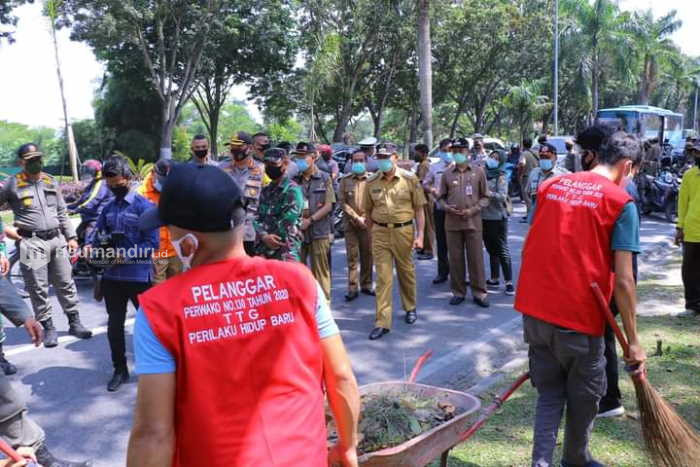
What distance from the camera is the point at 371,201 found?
6.42 metres

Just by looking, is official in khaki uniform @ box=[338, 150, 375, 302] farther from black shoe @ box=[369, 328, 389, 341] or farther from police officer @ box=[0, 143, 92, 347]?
police officer @ box=[0, 143, 92, 347]

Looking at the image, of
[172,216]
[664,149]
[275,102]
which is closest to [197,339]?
[172,216]

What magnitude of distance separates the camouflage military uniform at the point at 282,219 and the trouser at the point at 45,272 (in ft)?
7.22

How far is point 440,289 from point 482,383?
127 inches

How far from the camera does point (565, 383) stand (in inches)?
125

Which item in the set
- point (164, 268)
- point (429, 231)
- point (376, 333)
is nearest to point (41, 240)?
point (164, 268)

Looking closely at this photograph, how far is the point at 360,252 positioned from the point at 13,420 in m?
5.31

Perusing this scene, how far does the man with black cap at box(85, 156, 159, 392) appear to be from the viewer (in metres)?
4.99

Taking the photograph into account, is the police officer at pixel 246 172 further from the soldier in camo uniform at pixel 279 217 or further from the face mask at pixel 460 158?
the face mask at pixel 460 158

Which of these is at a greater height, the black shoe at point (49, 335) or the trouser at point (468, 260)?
the trouser at point (468, 260)

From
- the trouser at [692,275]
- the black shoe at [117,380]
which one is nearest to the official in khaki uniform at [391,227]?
the black shoe at [117,380]

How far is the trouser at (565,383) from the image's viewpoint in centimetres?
302

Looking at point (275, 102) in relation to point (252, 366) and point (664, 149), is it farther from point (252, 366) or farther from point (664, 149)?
point (252, 366)

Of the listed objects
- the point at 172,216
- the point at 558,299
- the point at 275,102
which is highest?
the point at 275,102
